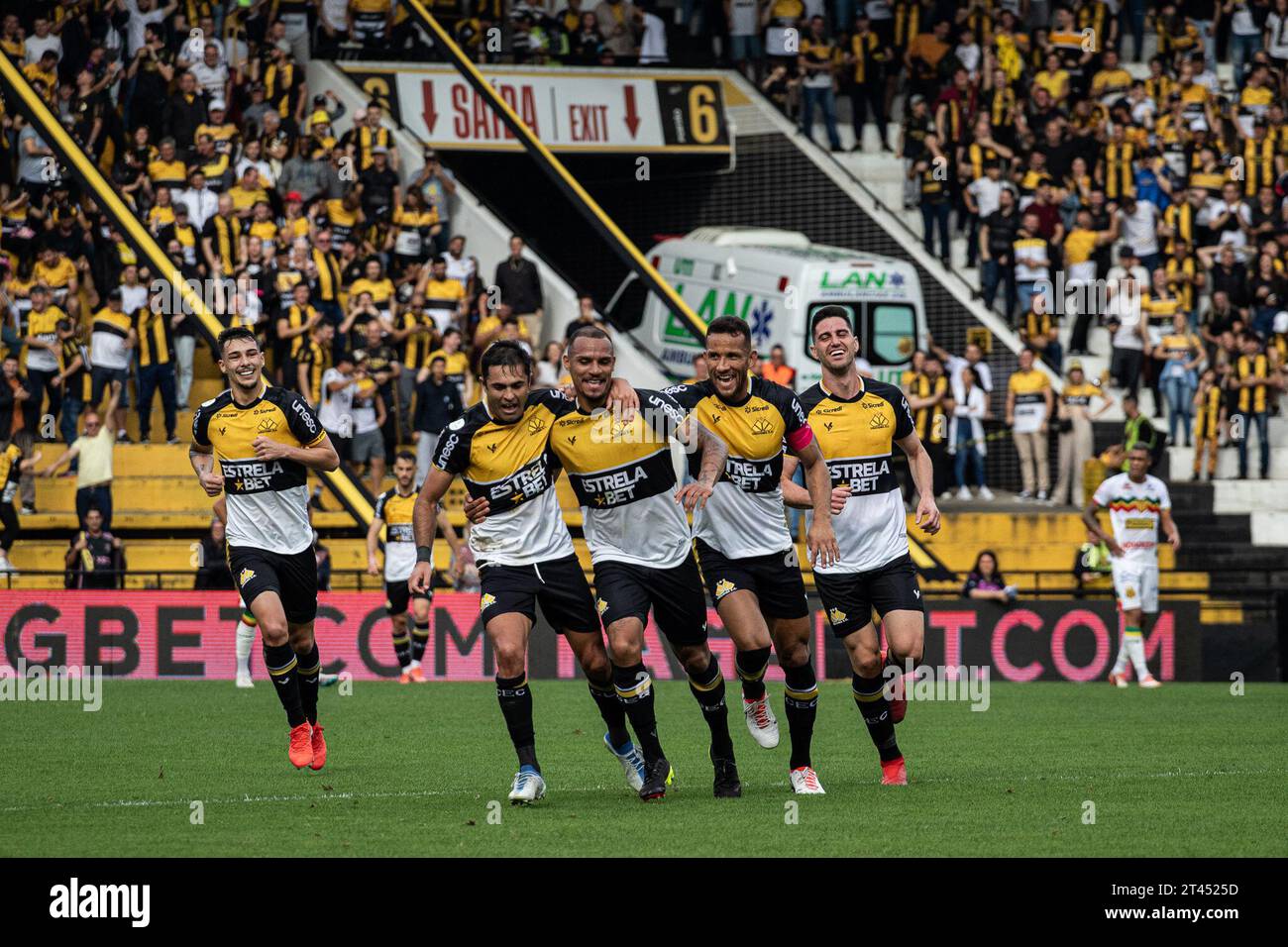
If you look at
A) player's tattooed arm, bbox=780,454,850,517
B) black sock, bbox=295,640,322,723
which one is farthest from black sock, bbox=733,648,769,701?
black sock, bbox=295,640,322,723

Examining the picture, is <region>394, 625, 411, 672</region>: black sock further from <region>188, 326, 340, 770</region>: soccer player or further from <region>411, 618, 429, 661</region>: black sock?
<region>188, 326, 340, 770</region>: soccer player

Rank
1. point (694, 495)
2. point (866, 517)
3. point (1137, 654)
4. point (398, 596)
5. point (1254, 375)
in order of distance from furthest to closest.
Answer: point (1254, 375)
point (1137, 654)
point (398, 596)
point (866, 517)
point (694, 495)

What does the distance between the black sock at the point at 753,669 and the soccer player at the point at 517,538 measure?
0.76 metres

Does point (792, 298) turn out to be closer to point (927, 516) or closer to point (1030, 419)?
point (1030, 419)

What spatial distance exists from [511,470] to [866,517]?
2002mm

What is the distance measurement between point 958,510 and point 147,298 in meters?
10.5

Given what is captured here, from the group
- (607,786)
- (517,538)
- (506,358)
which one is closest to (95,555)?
(607,786)

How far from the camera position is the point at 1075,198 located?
29.8 m

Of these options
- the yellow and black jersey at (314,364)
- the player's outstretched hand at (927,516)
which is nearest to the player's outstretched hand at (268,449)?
the player's outstretched hand at (927,516)

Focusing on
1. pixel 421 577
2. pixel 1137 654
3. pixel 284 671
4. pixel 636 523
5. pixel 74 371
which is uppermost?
pixel 636 523

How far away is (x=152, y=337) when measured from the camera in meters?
25.3
